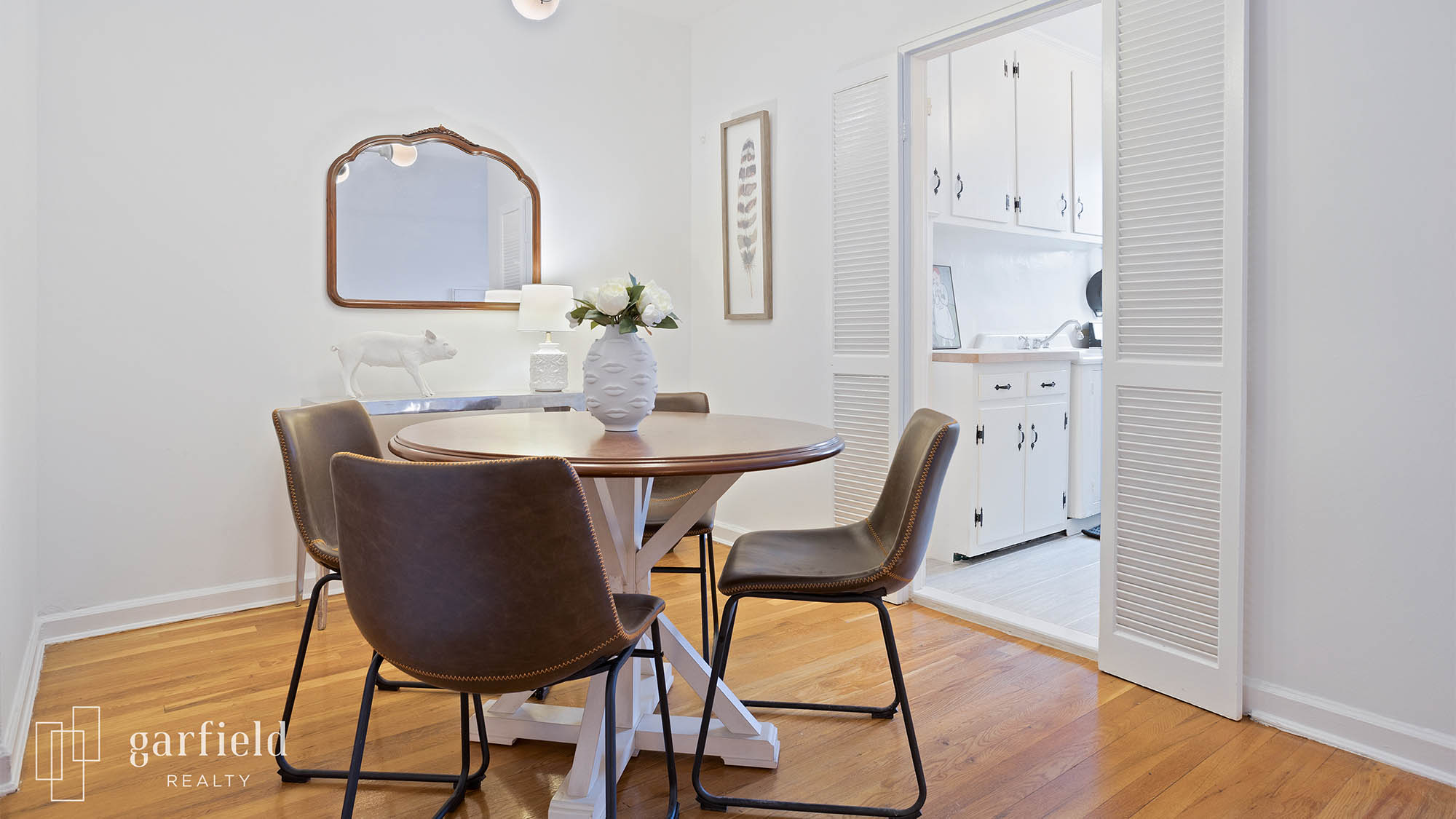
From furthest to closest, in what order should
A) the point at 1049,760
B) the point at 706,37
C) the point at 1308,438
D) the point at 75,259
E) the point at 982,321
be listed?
the point at 982,321 → the point at 706,37 → the point at 75,259 → the point at 1308,438 → the point at 1049,760

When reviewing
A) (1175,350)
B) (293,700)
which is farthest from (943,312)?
(293,700)

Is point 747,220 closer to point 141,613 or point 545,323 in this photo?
point 545,323

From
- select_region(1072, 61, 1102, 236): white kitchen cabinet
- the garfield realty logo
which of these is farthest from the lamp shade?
select_region(1072, 61, 1102, 236): white kitchen cabinet

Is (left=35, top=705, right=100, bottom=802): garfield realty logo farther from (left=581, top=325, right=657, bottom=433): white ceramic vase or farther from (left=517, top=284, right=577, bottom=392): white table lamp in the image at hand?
(left=517, top=284, right=577, bottom=392): white table lamp

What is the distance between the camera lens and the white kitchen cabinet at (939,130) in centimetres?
367

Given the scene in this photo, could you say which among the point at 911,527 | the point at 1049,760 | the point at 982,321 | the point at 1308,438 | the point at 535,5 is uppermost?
the point at 535,5

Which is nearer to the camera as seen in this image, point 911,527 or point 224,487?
point 911,527

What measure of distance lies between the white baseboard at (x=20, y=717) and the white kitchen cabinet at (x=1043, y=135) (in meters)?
4.12

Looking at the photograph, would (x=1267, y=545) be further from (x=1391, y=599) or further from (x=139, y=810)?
(x=139, y=810)

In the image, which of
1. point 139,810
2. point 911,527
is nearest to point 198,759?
point 139,810

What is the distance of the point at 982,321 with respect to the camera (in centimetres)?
446

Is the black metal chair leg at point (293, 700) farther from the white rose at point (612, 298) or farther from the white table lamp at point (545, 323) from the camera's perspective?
the white table lamp at point (545, 323)

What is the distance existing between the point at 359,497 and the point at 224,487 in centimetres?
220

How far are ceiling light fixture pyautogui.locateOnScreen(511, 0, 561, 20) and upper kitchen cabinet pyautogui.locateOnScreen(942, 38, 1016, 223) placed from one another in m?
1.75
